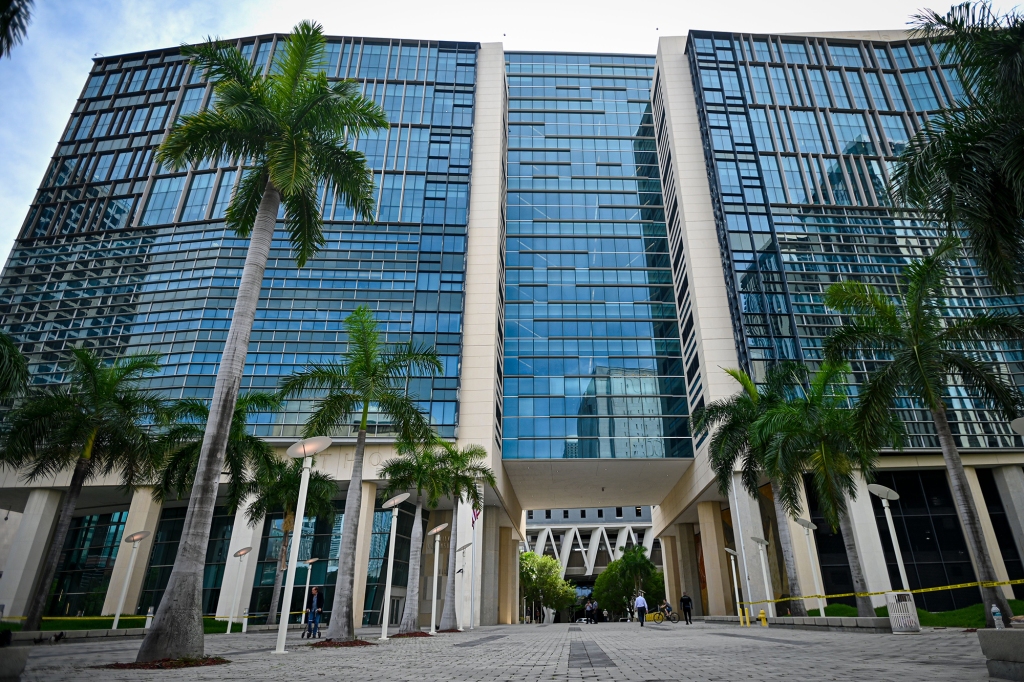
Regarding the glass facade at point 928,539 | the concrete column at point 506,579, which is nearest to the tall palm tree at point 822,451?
the glass facade at point 928,539

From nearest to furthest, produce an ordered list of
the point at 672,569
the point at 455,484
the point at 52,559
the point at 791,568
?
the point at 52,559
the point at 791,568
the point at 455,484
the point at 672,569

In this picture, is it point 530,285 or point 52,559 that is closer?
point 52,559

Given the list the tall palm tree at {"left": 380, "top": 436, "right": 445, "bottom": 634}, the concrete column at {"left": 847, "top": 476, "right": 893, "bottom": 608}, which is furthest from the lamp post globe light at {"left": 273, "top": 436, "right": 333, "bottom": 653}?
the concrete column at {"left": 847, "top": 476, "right": 893, "bottom": 608}

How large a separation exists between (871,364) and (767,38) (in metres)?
30.8

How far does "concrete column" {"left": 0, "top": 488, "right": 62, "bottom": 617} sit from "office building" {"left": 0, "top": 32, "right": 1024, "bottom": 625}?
14 centimetres

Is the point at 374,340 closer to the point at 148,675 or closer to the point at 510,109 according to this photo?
the point at 148,675

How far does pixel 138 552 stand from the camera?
34.4 meters

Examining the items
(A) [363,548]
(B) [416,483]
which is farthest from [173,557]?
(B) [416,483]

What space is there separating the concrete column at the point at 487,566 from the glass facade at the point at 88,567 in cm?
2344

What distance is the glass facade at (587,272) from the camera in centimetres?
4172

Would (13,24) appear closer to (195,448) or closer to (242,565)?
(195,448)

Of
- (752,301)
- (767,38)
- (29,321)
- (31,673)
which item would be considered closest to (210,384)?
(29,321)

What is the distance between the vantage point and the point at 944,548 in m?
34.8

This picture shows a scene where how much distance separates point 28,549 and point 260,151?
36.0 meters
